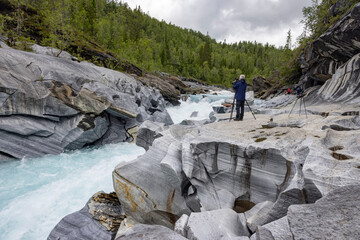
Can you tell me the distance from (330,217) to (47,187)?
41.4ft

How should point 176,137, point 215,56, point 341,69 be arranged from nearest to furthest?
point 176,137, point 341,69, point 215,56

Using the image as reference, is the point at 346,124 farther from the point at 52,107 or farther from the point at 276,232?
Result: the point at 52,107

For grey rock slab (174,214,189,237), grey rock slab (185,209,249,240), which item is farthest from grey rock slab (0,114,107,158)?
grey rock slab (185,209,249,240)

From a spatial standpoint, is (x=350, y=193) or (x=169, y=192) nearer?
(x=350, y=193)

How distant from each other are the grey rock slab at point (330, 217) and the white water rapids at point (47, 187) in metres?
8.91

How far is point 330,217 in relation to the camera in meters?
2.84

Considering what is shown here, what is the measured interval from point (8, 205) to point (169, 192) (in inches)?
328

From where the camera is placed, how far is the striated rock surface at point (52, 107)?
12398 millimetres

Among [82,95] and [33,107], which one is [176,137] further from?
[33,107]

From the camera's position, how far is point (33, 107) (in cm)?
1306

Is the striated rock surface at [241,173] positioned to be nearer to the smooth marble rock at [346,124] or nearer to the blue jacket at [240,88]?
the smooth marble rock at [346,124]

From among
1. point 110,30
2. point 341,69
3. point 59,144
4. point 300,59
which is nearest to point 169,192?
point 59,144

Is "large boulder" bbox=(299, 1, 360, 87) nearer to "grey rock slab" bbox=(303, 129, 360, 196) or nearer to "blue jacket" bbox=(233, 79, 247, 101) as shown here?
"blue jacket" bbox=(233, 79, 247, 101)

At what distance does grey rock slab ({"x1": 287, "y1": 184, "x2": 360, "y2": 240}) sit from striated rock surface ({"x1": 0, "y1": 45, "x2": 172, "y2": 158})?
50.2 ft
